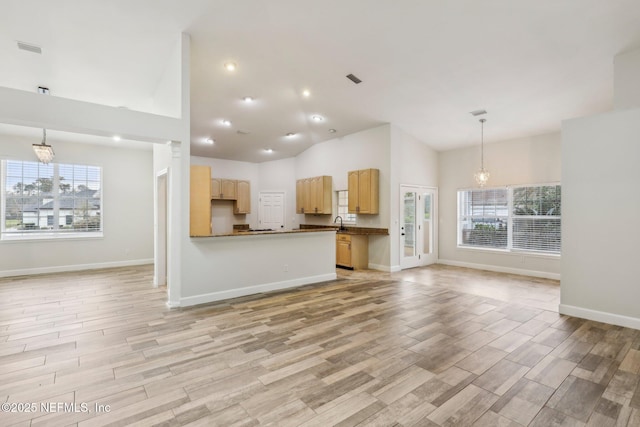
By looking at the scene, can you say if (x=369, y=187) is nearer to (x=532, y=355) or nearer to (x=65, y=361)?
(x=532, y=355)

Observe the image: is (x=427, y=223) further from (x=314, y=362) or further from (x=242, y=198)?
(x=314, y=362)

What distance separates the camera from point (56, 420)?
2.00 metres

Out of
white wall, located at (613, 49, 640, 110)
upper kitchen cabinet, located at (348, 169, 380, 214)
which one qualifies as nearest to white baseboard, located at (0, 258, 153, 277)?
upper kitchen cabinet, located at (348, 169, 380, 214)

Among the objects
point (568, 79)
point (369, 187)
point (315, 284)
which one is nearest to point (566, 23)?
point (568, 79)

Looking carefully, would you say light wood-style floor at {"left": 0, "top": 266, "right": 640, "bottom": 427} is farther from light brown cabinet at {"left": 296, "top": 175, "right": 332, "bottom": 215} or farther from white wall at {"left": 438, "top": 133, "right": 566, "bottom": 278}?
light brown cabinet at {"left": 296, "top": 175, "right": 332, "bottom": 215}

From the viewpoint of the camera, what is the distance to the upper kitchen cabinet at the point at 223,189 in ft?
31.3

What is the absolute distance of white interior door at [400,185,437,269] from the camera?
7.38 m

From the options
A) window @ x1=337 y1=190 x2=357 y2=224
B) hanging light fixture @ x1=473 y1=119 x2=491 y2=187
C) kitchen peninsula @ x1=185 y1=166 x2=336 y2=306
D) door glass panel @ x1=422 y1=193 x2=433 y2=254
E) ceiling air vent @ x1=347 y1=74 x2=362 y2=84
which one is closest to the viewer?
kitchen peninsula @ x1=185 y1=166 x2=336 y2=306

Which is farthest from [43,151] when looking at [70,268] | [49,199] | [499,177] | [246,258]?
[499,177]

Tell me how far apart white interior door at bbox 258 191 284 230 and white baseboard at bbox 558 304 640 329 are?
7.60m

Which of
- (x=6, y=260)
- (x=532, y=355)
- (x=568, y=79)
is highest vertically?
(x=568, y=79)

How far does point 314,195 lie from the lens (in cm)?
867

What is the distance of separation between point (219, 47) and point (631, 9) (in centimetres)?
496

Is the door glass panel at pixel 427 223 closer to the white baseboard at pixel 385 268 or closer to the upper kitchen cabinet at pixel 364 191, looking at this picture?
the white baseboard at pixel 385 268
